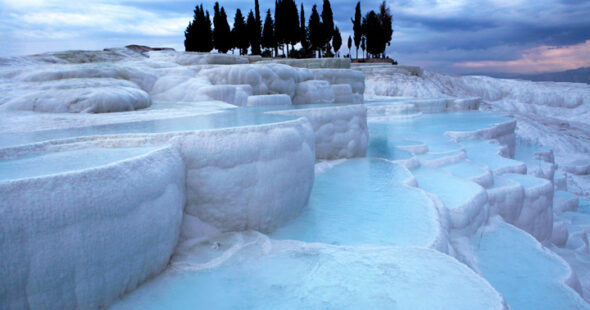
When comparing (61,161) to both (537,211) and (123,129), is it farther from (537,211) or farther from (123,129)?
(537,211)

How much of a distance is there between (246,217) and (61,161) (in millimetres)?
1441

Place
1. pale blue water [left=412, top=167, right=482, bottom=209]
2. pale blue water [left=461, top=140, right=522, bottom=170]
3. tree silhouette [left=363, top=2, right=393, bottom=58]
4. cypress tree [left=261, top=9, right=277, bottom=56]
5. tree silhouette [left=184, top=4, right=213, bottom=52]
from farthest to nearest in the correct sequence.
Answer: tree silhouette [left=363, top=2, right=393, bottom=58] < cypress tree [left=261, top=9, right=277, bottom=56] < tree silhouette [left=184, top=4, right=213, bottom=52] < pale blue water [left=461, top=140, right=522, bottom=170] < pale blue water [left=412, top=167, right=482, bottom=209]

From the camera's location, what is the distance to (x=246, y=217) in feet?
10.8

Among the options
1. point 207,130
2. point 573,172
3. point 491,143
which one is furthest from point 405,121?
point 207,130

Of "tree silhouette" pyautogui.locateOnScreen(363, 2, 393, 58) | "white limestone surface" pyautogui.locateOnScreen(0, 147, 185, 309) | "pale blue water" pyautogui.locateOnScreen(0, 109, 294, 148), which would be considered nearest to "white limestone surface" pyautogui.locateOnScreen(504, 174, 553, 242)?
"pale blue water" pyautogui.locateOnScreen(0, 109, 294, 148)

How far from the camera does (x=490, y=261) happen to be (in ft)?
13.6

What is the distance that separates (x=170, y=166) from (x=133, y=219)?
1.81ft

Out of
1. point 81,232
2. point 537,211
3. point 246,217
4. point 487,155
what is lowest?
point 537,211

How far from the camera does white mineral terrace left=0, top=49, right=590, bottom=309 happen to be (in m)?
2.06

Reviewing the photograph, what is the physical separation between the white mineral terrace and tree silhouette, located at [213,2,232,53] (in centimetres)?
1820

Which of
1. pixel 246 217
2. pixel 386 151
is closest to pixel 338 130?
pixel 386 151

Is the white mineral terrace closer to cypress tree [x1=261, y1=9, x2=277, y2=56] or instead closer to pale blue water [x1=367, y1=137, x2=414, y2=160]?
pale blue water [x1=367, y1=137, x2=414, y2=160]

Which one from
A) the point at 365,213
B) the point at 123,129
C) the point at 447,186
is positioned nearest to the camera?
the point at 123,129

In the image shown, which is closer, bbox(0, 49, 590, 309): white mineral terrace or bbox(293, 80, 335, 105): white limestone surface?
bbox(0, 49, 590, 309): white mineral terrace
